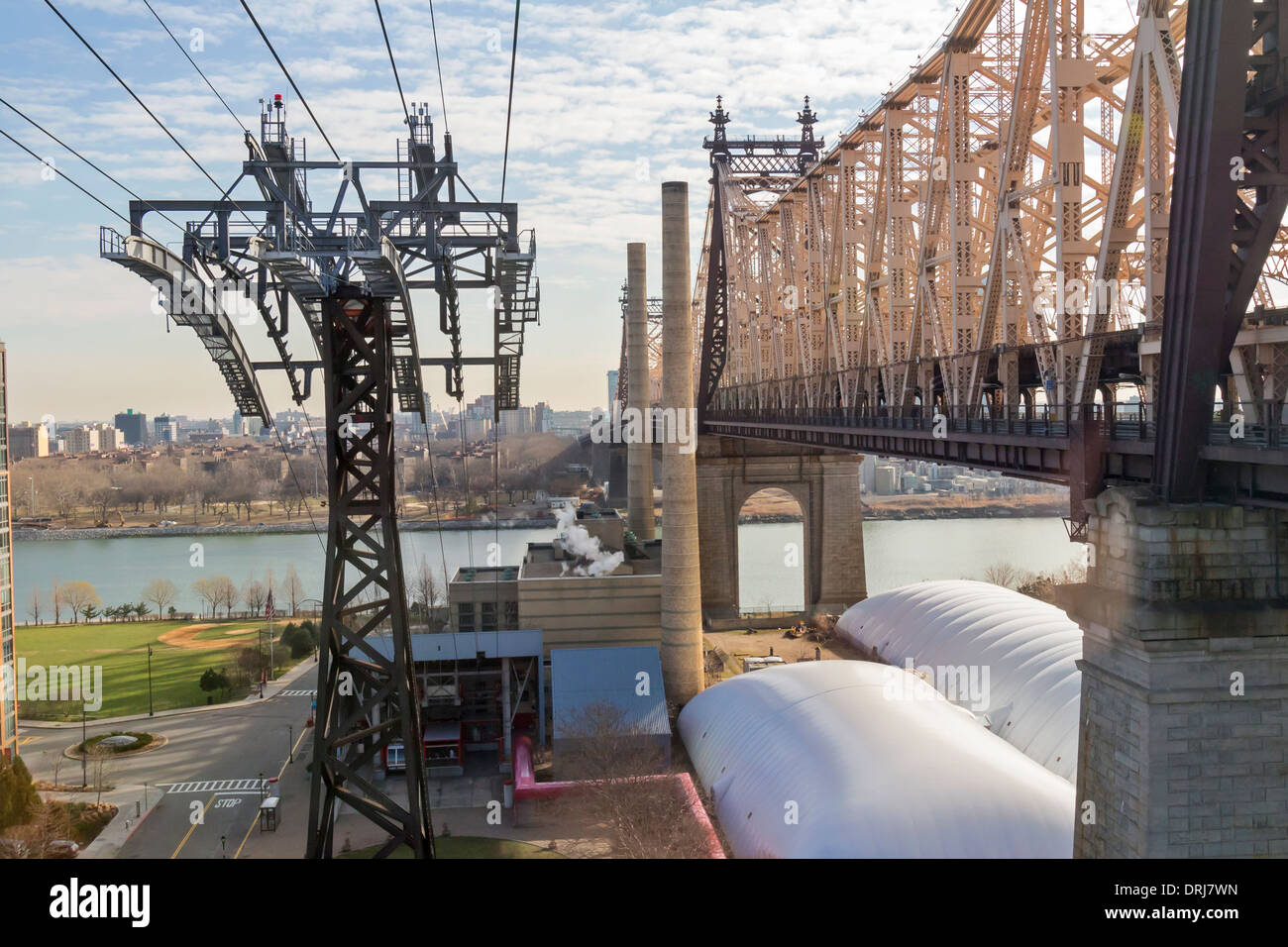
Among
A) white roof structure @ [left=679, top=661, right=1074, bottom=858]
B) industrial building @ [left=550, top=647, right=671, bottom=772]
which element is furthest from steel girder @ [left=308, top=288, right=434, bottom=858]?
industrial building @ [left=550, top=647, right=671, bottom=772]

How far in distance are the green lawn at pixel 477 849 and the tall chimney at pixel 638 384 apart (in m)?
18.1

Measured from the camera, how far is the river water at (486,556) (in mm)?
45719

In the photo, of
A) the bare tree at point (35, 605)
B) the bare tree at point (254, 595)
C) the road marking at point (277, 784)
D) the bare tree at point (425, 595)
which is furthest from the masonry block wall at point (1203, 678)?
the bare tree at point (35, 605)

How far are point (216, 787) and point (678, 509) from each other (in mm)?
10851

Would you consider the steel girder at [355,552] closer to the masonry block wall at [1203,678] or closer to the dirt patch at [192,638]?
the masonry block wall at [1203,678]

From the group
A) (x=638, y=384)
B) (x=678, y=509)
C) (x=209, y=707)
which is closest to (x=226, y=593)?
(x=209, y=707)

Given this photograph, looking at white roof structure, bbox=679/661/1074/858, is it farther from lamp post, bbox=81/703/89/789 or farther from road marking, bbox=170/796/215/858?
lamp post, bbox=81/703/89/789

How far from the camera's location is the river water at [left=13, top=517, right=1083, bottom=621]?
150 ft

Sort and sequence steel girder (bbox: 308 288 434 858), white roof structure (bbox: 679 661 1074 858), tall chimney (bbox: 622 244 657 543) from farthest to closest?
tall chimney (bbox: 622 244 657 543), white roof structure (bbox: 679 661 1074 858), steel girder (bbox: 308 288 434 858)

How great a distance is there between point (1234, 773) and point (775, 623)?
2340cm

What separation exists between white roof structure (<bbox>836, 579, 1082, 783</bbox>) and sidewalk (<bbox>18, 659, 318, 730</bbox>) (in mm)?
16036

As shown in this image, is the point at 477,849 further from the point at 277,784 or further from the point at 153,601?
the point at 153,601
